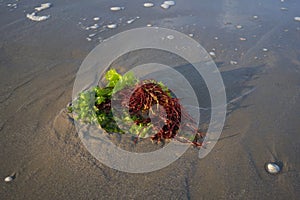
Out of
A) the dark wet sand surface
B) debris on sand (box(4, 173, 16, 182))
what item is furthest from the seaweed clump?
debris on sand (box(4, 173, 16, 182))

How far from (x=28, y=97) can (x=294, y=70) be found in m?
3.48

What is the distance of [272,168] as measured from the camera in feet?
8.50

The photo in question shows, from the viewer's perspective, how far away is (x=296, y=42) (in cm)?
457

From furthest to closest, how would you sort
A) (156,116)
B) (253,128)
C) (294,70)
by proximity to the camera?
(294,70) < (253,128) < (156,116)

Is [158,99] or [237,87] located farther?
[237,87]

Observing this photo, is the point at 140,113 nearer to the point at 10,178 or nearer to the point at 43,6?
the point at 10,178

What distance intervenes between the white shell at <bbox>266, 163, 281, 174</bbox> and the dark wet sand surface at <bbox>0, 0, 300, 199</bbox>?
51mm

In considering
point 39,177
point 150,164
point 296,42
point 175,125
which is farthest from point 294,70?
point 39,177

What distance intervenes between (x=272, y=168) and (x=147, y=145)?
116 centimetres

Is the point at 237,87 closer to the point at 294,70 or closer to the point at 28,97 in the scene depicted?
the point at 294,70

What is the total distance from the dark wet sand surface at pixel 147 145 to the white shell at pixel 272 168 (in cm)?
5

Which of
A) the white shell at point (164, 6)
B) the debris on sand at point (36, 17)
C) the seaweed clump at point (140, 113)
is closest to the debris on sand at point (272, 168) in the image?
the seaweed clump at point (140, 113)

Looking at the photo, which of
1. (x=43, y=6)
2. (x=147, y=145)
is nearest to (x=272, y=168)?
(x=147, y=145)

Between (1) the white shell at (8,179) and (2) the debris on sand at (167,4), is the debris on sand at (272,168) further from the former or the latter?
(2) the debris on sand at (167,4)
